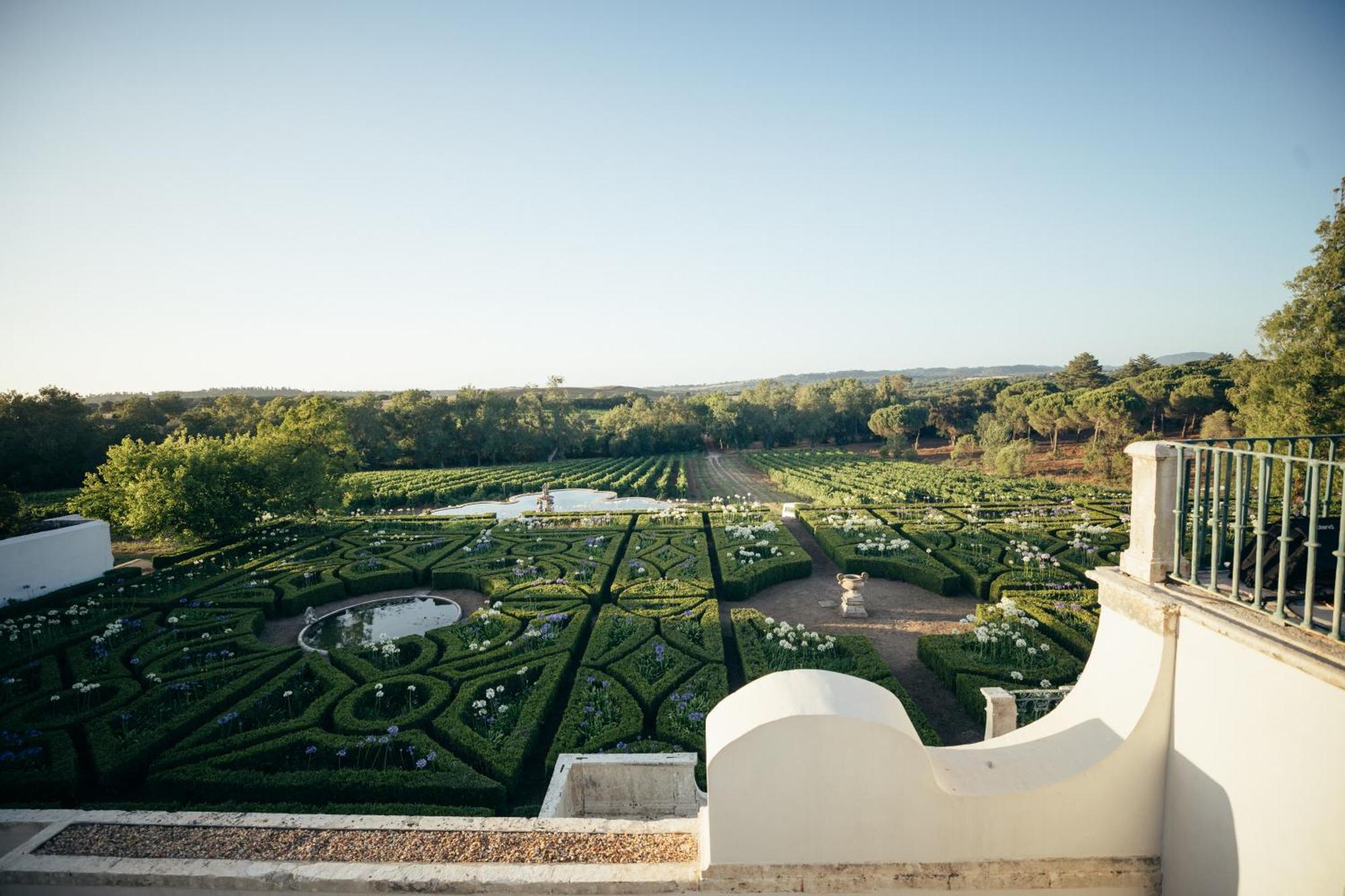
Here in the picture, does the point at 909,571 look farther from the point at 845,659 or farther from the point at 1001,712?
the point at 1001,712

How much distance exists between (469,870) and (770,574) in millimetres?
11905

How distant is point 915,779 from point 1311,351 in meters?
26.5

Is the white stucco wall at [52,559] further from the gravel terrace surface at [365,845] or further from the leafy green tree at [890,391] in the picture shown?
the leafy green tree at [890,391]

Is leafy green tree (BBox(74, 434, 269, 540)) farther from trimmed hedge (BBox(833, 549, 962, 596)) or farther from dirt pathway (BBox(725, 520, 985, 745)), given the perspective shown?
trimmed hedge (BBox(833, 549, 962, 596))

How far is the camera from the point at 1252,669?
129 inches

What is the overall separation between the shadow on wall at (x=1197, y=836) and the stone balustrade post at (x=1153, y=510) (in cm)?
116

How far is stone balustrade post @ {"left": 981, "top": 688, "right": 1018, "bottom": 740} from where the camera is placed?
22.3 feet

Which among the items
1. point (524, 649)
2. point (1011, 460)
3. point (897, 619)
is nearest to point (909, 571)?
point (897, 619)

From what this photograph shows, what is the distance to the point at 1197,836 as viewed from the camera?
3.60 m

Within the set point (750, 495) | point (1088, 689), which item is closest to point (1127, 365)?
point (750, 495)

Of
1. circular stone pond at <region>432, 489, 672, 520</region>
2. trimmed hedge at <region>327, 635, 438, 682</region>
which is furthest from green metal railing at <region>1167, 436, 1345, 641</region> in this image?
circular stone pond at <region>432, 489, 672, 520</region>

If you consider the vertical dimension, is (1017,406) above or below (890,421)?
above

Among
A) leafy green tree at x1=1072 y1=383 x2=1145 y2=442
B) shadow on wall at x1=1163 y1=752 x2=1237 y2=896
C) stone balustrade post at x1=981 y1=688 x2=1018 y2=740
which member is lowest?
stone balustrade post at x1=981 y1=688 x2=1018 y2=740

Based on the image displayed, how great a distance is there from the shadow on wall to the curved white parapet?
102mm
